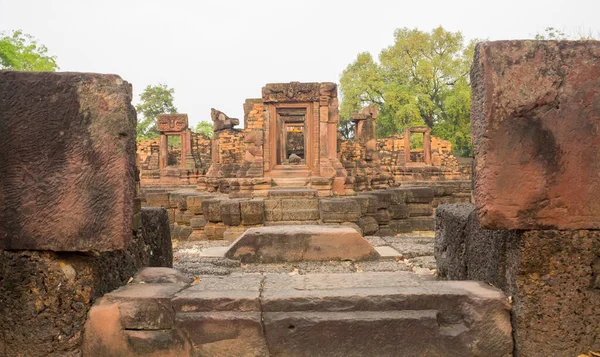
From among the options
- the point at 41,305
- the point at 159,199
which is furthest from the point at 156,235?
the point at 159,199

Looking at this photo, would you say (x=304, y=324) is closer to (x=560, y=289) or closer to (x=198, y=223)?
(x=560, y=289)

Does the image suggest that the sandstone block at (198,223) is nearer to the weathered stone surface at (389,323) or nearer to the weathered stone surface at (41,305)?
the weathered stone surface at (41,305)

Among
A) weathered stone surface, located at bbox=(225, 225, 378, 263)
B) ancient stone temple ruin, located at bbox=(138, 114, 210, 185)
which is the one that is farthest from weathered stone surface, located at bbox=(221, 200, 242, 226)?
ancient stone temple ruin, located at bbox=(138, 114, 210, 185)

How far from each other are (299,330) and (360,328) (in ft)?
1.01

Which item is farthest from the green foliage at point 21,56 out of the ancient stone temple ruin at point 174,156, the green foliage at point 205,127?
the green foliage at point 205,127

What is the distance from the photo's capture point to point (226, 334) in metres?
2.17

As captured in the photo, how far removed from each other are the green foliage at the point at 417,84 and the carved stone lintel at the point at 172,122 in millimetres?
16729

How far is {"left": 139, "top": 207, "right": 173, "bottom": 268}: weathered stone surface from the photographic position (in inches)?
126

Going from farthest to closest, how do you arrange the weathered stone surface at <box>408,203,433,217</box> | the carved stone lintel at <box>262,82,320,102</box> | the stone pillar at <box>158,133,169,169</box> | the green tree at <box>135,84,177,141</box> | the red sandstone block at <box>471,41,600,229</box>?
the green tree at <box>135,84,177,141</box>, the stone pillar at <box>158,133,169,169</box>, the weathered stone surface at <box>408,203,433,217</box>, the carved stone lintel at <box>262,82,320,102</box>, the red sandstone block at <box>471,41,600,229</box>

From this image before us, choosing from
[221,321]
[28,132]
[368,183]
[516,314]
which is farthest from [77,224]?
[368,183]

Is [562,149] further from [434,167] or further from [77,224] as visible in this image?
[434,167]

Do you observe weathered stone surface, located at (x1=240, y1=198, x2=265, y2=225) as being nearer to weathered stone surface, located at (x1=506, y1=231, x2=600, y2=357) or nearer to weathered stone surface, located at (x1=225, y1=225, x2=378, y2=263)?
weathered stone surface, located at (x1=225, y1=225, x2=378, y2=263)

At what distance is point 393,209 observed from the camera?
487 inches

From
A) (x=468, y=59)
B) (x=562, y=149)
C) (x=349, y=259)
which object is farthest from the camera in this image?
(x=468, y=59)
